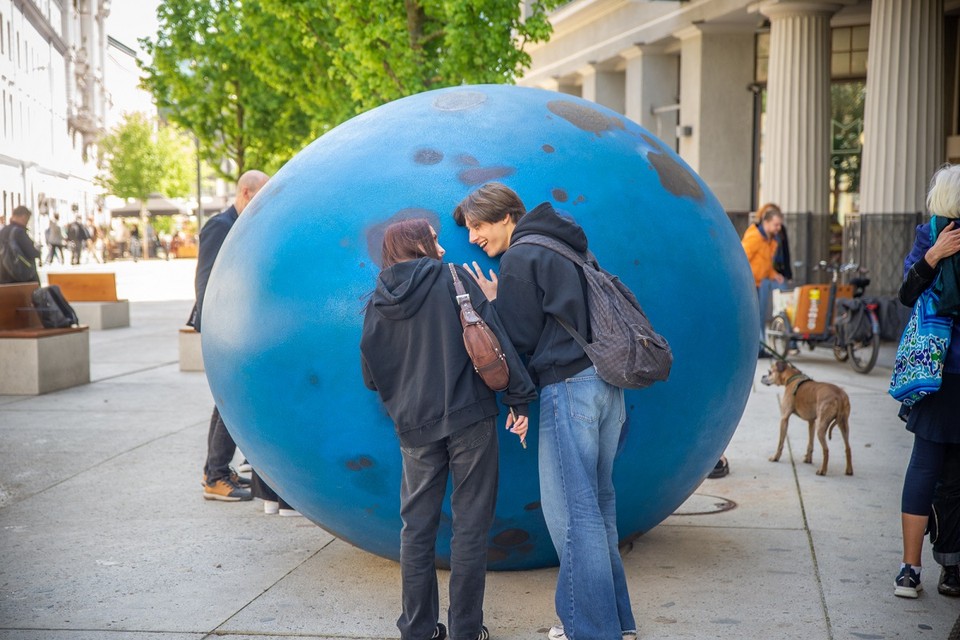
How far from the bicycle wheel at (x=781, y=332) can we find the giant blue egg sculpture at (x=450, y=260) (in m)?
8.46

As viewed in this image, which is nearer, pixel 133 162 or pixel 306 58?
pixel 306 58

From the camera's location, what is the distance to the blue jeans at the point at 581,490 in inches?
162

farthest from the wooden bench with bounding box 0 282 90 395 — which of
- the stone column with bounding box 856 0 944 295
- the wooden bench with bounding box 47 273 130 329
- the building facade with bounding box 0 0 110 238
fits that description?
the building facade with bounding box 0 0 110 238

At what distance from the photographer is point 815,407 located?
764cm

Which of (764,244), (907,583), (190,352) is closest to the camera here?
(907,583)

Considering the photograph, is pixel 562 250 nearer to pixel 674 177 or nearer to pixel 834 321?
pixel 674 177

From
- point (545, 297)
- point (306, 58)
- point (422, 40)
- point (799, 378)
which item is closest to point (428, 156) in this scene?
point (545, 297)

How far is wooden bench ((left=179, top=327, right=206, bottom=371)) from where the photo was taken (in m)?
13.0

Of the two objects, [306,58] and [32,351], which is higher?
[306,58]

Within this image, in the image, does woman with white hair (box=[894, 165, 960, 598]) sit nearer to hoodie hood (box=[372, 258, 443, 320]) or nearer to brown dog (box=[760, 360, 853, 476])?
hoodie hood (box=[372, 258, 443, 320])

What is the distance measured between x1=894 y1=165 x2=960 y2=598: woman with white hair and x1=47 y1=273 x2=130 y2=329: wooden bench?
1586 centimetres

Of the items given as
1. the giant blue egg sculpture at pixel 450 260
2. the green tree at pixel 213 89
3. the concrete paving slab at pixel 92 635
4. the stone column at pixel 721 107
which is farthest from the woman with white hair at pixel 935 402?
the green tree at pixel 213 89

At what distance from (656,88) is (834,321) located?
36.8 feet

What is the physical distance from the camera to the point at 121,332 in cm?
1814
